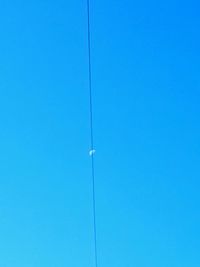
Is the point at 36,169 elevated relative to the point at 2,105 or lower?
lower

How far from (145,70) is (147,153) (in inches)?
10.0

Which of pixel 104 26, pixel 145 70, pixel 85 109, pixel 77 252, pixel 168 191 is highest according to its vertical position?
pixel 104 26

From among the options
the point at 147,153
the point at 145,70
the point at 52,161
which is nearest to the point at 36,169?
the point at 52,161

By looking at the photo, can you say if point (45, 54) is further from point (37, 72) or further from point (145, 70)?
point (145, 70)

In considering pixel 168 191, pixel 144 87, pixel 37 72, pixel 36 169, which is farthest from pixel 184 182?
pixel 37 72

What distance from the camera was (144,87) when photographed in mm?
1129

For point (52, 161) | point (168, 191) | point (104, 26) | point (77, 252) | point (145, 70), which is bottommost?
point (77, 252)

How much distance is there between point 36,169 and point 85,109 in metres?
0.23

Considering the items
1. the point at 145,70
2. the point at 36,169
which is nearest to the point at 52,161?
the point at 36,169

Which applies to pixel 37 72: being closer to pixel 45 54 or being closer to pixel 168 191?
pixel 45 54

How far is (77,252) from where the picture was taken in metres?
1.13

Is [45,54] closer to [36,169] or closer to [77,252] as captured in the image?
[36,169]

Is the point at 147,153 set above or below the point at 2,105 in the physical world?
below

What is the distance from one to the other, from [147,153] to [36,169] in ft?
1.12
